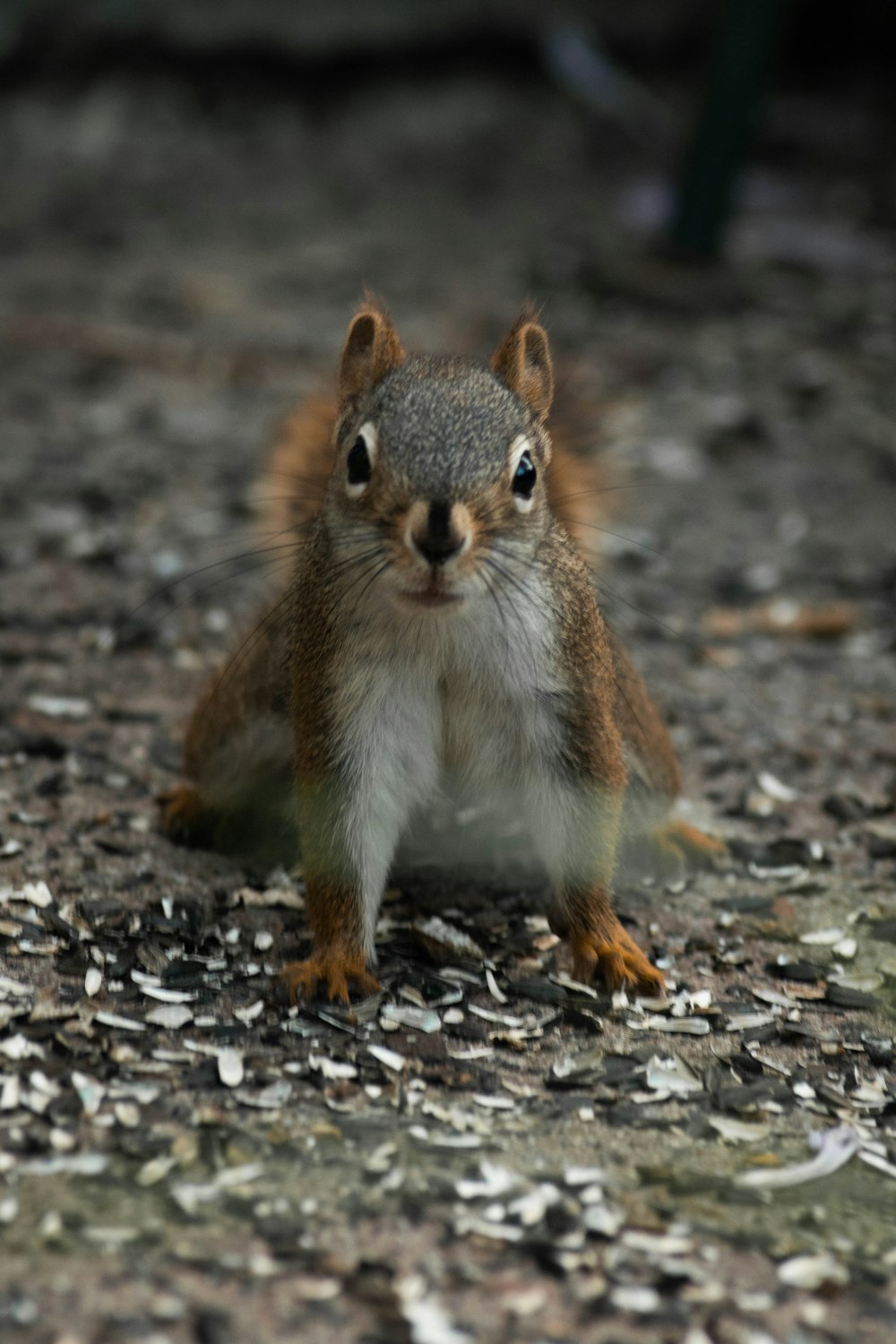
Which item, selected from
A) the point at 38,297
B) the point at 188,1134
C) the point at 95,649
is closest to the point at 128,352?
the point at 38,297

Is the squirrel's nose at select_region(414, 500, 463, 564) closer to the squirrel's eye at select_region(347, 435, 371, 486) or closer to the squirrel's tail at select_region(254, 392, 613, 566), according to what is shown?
the squirrel's eye at select_region(347, 435, 371, 486)

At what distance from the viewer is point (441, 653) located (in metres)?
2.49

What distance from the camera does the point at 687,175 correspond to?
6.98m

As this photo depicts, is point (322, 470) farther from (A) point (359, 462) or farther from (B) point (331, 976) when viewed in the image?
(B) point (331, 976)

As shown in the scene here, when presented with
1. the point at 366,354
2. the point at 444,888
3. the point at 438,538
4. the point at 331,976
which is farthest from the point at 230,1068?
the point at 366,354

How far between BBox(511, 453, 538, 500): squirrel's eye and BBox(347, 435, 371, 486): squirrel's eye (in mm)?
225

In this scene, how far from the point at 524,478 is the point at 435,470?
0.21 metres

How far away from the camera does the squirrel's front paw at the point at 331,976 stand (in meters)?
2.61

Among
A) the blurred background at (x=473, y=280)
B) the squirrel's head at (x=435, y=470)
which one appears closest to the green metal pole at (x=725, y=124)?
the blurred background at (x=473, y=280)

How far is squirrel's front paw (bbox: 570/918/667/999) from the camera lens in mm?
2717

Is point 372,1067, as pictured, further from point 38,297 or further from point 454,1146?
point 38,297

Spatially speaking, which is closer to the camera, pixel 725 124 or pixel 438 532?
pixel 438 532

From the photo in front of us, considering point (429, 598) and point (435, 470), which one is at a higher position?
point (435, 470)

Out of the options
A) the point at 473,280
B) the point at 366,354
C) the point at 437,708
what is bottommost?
the point at 437,708
